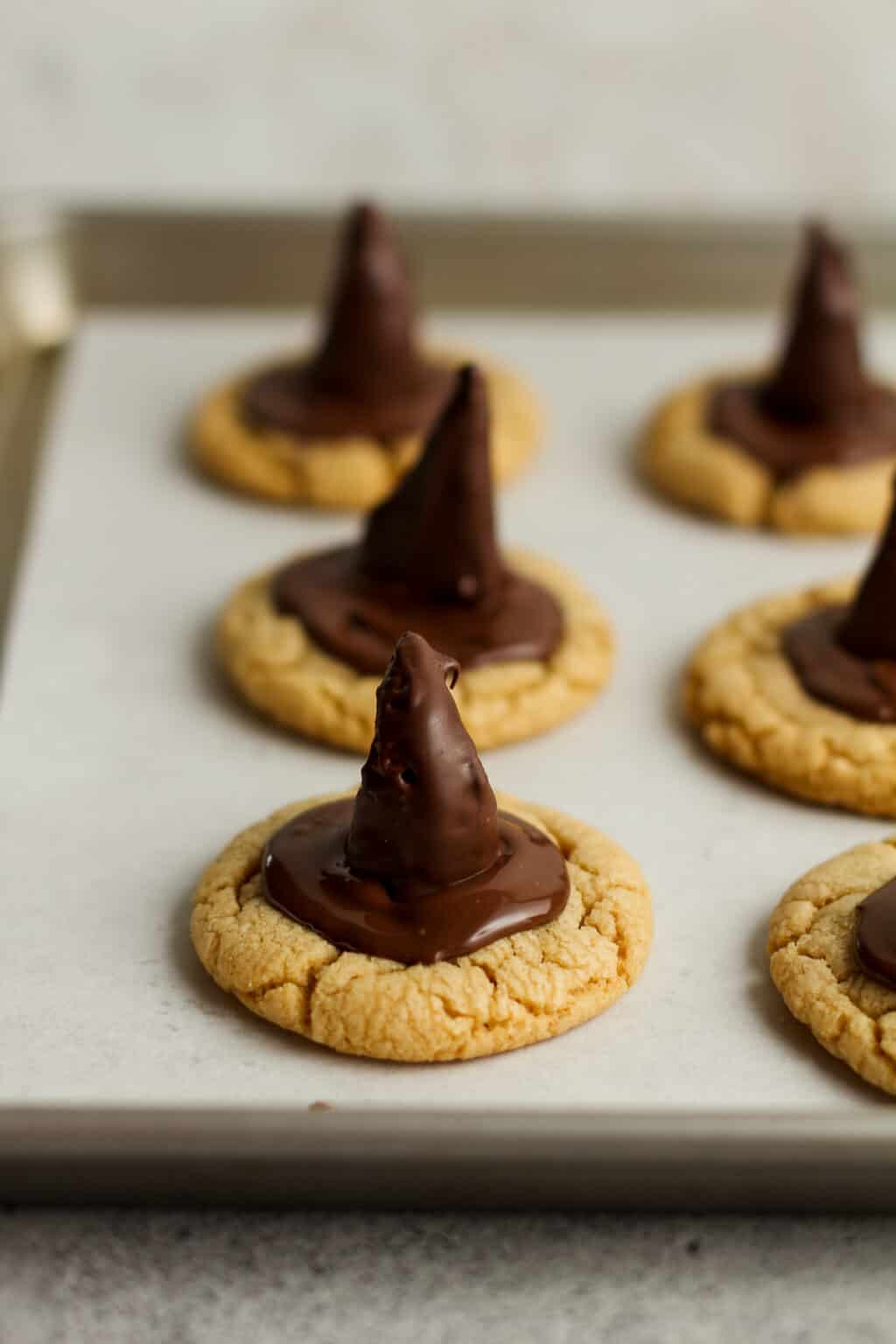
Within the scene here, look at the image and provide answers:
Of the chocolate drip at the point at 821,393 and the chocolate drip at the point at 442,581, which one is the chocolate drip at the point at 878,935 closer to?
the chocolate drip at the point at 442,581

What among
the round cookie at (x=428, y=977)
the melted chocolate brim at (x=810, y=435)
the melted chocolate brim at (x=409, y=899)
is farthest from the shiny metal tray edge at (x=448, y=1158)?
the melted chocolate brim at (x=810, y=435)

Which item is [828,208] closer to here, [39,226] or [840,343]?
[840,343]

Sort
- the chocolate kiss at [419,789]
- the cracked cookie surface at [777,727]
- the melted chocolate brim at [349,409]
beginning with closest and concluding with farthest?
the chocolate kiss at [419,789] → the cracked cookie surface at [777,727] → the melted chocolate brim at [349,409]

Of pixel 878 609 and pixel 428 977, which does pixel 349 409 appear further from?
pixel 428 977

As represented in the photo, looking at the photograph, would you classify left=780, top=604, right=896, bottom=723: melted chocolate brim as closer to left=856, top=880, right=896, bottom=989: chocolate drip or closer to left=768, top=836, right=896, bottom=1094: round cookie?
left=768, top=836, right=896, bottom=1094: round cookie

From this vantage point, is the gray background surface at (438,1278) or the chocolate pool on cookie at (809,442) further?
the chocolate pool on cookie at (809,442)

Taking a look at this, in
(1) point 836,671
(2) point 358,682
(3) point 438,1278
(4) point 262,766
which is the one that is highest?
(1) point 836,671

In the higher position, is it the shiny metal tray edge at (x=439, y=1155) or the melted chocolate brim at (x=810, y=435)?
the melted chocolate brim at (x=810, y=435)

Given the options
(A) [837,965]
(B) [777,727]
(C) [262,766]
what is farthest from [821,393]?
(A) [837,965]
